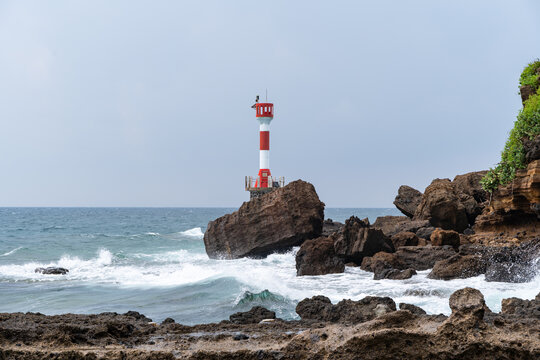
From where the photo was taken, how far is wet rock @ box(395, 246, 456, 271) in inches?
584

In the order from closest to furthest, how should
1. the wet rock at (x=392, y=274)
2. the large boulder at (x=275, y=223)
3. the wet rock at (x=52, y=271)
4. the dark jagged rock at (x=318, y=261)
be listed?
the wet rock at (x=392, y=274) < the dark jagged rock at (x=318, y=261) < the wet rock at (x=52, y=271) < the large boulder at (x=275, y=223)

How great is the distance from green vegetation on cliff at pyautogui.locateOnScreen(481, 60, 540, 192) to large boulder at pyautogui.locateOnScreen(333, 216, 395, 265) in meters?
4.34

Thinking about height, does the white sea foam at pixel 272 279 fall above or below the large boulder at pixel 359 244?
below

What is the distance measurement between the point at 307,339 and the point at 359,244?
11.5 meters

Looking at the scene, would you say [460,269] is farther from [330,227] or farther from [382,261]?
[330,227]

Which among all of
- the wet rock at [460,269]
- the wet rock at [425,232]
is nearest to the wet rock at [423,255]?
the wet rock at [460,269]

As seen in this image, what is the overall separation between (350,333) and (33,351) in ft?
9.64

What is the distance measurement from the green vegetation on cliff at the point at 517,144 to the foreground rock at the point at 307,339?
38.0 ft

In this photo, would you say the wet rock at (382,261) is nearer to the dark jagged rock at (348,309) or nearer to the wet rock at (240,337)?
the dark jagged rock at (348,309)

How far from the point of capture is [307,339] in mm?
4801

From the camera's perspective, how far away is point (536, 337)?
4672 mm

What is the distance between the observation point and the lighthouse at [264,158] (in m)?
33.5

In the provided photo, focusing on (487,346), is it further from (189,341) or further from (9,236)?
(9,236)

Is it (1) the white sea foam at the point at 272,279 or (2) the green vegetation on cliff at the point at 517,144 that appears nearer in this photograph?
(1) the white sea foam at the point at 272,279
